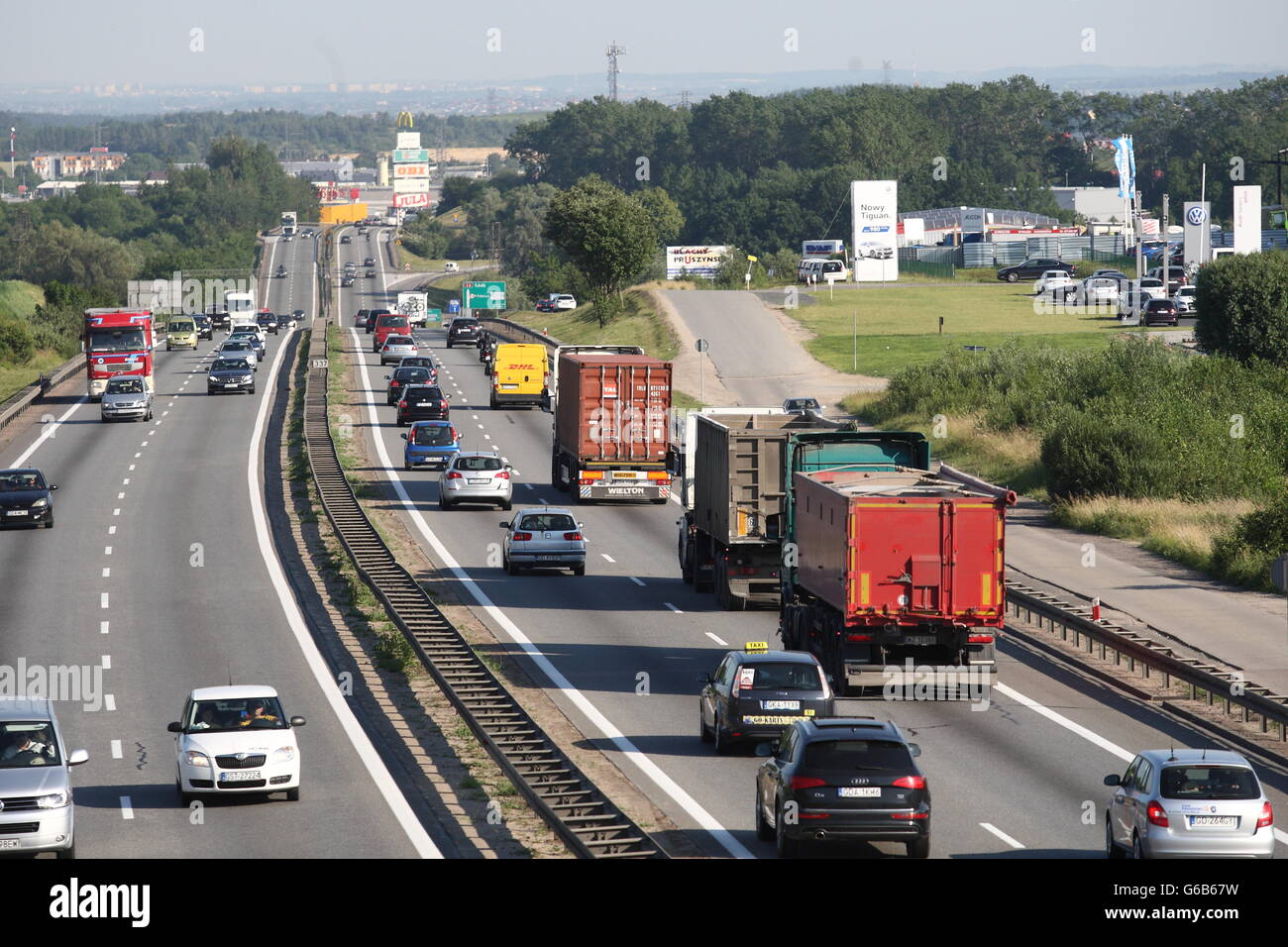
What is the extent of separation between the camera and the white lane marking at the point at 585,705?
2159 cm

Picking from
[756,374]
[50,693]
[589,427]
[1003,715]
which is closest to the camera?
[1003,715]

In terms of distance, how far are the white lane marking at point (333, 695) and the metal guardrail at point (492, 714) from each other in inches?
60.2

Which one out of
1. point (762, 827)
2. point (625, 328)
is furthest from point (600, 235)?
point (762, 827)

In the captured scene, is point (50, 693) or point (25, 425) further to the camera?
point (25, 425)

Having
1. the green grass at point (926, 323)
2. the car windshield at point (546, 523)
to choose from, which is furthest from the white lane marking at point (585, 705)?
the green grass at point (926, 323)

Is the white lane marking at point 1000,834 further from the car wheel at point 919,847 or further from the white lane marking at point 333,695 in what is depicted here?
the white lane marking at point 333,695

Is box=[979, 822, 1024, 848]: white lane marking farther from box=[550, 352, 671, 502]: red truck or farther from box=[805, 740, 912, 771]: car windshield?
box=[550, 352, 671, 502]: red truck

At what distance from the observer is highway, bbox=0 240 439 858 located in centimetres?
2223

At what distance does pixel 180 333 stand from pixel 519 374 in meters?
36.6
